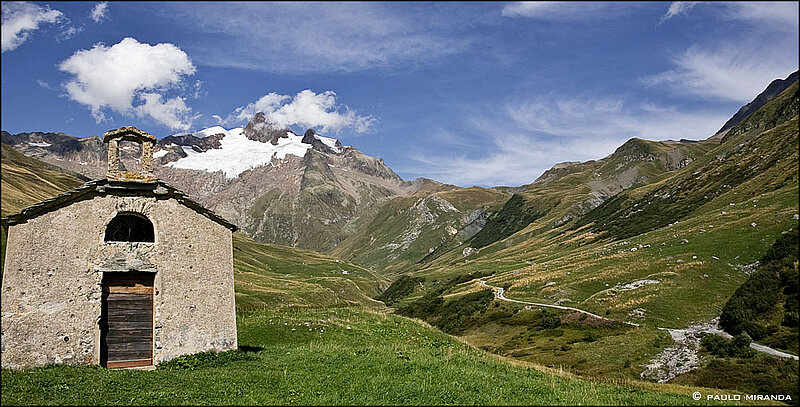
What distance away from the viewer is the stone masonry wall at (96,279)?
850 inches

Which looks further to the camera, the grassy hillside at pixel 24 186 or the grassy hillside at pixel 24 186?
the grassy hillside at pixel 24 186

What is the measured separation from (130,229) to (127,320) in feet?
17.2

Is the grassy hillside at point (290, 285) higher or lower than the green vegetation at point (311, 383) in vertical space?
higher

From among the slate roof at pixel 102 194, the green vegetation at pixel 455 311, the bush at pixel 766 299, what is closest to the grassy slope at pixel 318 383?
the slate roof at pixel 102 194

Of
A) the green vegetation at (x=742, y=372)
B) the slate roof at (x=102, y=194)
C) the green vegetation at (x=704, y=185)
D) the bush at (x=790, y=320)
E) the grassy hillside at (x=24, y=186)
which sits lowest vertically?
the green vegetation at (x=742, y=372)

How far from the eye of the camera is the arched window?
2577 cm

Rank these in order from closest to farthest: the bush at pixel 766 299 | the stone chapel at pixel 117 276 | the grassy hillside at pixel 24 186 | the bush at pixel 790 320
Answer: the stone chapel at pixel 117 276 < the bush at pixel 790 320 < the bush at pixel 766 299 < the grassy hillside at pixel 24 186

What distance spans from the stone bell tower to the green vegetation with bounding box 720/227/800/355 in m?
52.4

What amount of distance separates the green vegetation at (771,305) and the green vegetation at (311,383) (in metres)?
25.8

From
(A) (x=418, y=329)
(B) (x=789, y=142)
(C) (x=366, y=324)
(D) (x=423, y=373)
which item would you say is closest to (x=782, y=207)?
(B) (x=789, y=142)

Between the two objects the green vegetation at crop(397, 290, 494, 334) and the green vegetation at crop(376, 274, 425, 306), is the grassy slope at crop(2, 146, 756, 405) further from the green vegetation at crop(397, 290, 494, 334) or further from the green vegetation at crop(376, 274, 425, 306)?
the green vegetation at crop(376, 274, 425, 306)

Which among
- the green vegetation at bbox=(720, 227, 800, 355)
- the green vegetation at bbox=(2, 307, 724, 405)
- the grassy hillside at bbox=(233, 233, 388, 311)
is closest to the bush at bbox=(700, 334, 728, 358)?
the green vegetation at bbox=(720, 227, 800, 355)

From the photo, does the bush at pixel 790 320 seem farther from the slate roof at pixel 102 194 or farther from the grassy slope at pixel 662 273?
the slate roof at pixel 102 194

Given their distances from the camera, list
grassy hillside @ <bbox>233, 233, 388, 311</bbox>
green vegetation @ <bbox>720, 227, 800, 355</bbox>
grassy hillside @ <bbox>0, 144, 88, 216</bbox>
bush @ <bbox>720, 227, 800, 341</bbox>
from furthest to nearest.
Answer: grassy hillside @ <bbox>0, 144, 88, 216</bbox>
grassy hillside @ <bbox>233, 233, 388, 311</bbox>
bush @ <bbox>720, 227, 800, 341</bbox>
green vegetation @ <bbox>720, 227, 800, 355</bbox>
